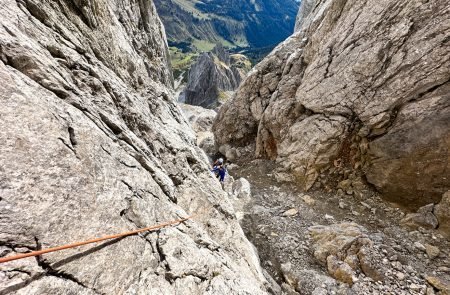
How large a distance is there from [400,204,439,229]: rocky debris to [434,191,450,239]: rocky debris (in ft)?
0.70

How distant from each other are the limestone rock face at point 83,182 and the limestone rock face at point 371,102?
11311 mm

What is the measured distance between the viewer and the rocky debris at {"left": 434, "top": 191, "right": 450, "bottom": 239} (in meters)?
12.2

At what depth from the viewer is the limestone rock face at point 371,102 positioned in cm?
1299

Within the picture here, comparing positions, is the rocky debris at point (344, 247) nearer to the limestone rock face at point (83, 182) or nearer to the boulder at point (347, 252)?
the boulder at point (347, 252)

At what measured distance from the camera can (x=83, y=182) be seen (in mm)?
5289

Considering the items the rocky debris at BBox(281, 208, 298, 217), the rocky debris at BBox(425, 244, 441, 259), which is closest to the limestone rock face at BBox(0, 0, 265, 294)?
the rocky debris at BBox(281, 208, 298, 217)

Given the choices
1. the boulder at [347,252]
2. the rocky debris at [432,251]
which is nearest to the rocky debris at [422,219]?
the rocky debris at [432,251]

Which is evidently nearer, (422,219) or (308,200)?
(422,219)

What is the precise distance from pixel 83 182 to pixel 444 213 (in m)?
17.8

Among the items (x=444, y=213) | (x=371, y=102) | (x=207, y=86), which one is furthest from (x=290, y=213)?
(x=207, y=86)

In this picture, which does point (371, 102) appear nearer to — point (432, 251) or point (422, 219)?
point (422, 219)

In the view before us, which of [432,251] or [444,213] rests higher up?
[444,213]

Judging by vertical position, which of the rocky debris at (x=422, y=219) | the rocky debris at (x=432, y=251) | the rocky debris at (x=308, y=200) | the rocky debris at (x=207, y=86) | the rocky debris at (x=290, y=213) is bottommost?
the rocky debris at (x=290, y=213)

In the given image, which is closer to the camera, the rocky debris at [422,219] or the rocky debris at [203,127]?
the rocky debris at [422,219]
